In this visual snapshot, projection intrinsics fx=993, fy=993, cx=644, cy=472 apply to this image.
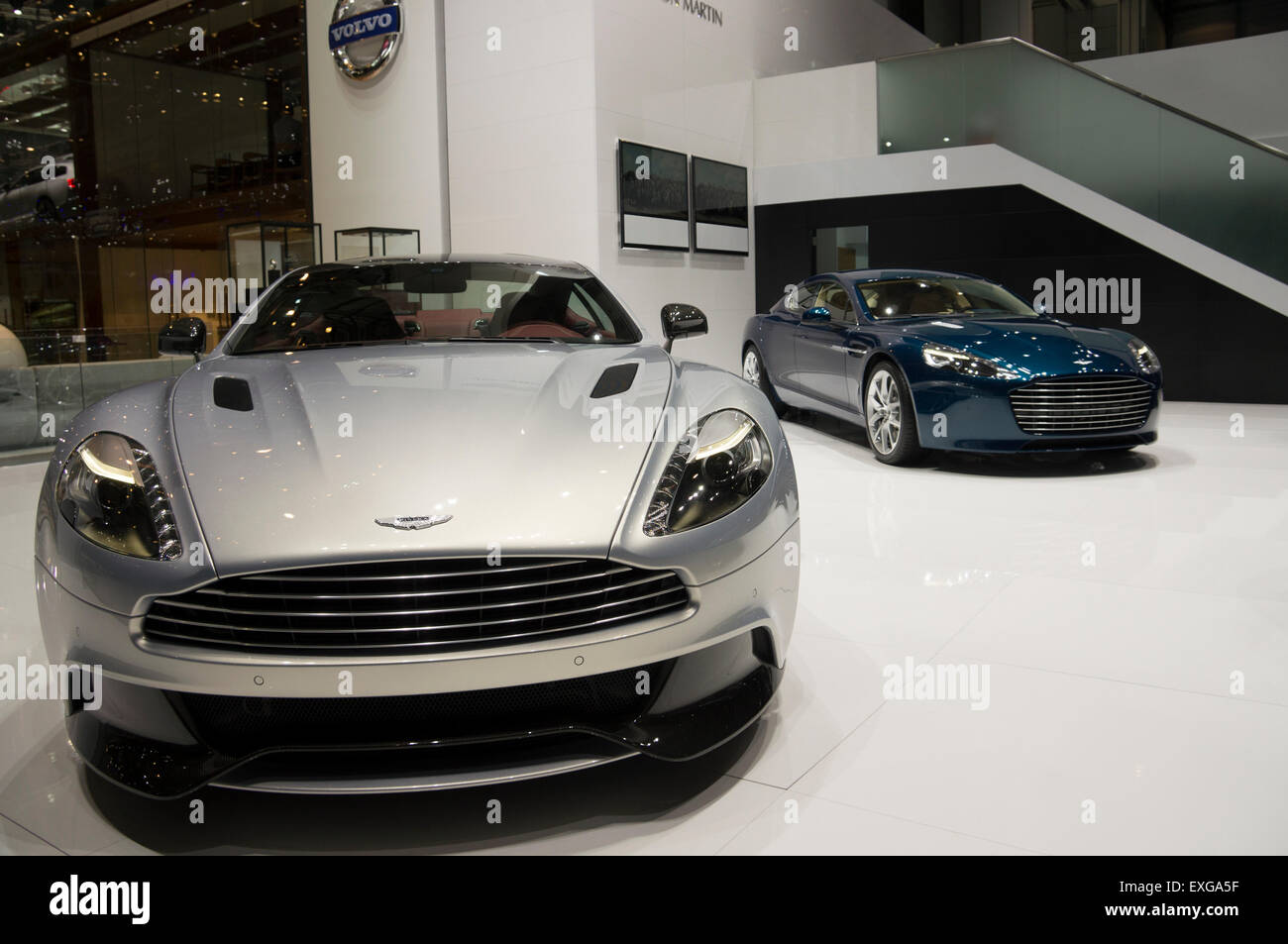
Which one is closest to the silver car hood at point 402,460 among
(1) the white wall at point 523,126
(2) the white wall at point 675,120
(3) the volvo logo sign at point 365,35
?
(2) the white wall at point 675,120

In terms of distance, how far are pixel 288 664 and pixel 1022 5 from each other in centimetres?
1887

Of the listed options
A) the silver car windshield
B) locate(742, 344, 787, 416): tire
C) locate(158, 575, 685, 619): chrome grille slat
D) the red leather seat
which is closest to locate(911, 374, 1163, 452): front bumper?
locate(742, 344, 787, 416): tire

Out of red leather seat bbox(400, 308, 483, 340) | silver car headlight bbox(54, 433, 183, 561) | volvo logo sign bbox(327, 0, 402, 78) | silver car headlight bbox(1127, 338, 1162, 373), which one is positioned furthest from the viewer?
volvo logo sign bbox(327, 0, 402, 78)

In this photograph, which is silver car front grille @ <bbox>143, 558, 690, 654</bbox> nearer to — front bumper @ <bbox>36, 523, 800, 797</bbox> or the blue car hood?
front bumper @ <bbox>36, 523, 800, 797</bbox>

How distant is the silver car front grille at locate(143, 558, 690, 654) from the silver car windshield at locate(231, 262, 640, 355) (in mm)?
1310

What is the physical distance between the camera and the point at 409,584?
1630mm

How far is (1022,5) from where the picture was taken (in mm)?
17000

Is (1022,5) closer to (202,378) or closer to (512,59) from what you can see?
(512,59)

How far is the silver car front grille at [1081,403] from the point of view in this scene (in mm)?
5102

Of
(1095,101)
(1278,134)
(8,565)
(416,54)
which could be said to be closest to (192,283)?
(416,54)

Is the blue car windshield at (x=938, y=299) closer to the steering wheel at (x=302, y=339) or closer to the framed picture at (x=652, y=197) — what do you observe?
the framed picture at (x=652, y=197)

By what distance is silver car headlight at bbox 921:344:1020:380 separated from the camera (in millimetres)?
5086

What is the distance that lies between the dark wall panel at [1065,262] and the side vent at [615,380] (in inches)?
314
